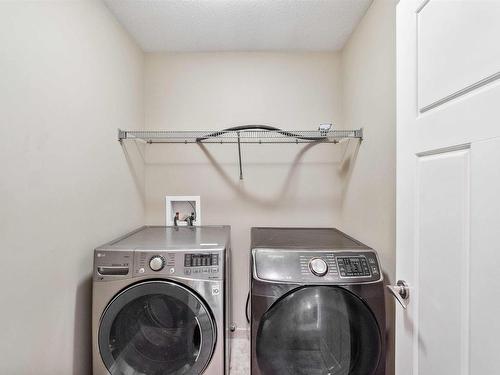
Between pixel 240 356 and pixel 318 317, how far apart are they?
3.09ft

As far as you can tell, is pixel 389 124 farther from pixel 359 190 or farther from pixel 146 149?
pixel 146 149

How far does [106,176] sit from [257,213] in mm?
1167

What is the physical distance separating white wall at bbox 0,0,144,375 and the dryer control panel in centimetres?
96

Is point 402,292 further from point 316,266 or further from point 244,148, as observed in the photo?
point 244,148

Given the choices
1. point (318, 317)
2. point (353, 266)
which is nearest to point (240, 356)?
point (318, 317)

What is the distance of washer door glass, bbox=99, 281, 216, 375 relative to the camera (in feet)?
3.92

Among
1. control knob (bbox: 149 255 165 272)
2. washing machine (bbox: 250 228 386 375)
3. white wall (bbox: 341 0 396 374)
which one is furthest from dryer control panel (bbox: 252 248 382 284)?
control knob (bbox: 149 255 165 272)

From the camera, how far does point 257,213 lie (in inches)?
79.0

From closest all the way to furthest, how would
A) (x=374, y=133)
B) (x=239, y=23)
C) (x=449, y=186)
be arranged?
(x=449, y=186) → (x=374, y=133) → (x=239, y=23)

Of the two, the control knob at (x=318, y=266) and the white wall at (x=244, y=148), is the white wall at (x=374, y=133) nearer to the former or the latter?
the white wall at (x=244, y=148)

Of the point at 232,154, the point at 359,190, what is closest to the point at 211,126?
the point at 232,154

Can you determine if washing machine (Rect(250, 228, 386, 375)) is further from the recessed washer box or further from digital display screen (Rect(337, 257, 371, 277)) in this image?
the recessed washer box

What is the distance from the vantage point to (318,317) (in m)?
1.17

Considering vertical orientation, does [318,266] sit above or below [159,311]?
above
